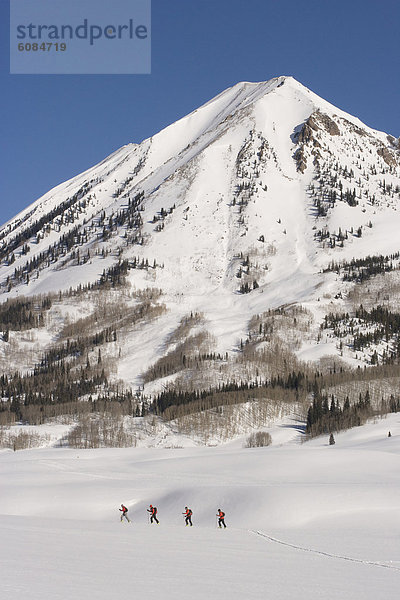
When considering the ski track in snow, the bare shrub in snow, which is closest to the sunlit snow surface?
the ski track in snow

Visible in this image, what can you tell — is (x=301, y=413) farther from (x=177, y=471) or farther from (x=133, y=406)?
(x=177, y=471)

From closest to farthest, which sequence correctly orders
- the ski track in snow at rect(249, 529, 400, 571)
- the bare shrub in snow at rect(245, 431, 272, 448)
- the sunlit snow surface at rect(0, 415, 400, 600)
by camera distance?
the sunlit snow surface at rect(0, 415, 400, 600), the ski track in snow at rect(249, 529, 400, 571), the bare shrub in snow at rect(245, 431, 272, 448)

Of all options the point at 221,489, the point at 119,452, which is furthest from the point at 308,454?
the point at 119,452

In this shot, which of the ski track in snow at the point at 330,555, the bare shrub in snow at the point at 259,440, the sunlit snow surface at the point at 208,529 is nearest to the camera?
the sunlit snow surface at the point at 208,529

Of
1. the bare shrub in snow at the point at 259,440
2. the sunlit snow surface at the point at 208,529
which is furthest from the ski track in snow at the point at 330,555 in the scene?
the bare shrub in snow at the point at 259,440

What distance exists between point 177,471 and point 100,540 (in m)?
50.5

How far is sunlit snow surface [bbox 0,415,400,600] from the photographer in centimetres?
1911

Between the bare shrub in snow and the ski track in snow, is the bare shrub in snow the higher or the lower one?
the lower one

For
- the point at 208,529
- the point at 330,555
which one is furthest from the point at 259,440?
the point at 330,555

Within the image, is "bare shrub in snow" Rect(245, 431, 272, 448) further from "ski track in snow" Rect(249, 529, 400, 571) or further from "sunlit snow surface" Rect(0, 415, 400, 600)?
"ski track in snow" Rect(249, 529, 400, 571)

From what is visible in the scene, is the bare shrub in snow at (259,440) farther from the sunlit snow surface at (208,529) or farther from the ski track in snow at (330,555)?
the ski track in snow at (330,555)

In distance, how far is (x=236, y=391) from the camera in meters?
165

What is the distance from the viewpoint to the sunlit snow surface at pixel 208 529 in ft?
62.7

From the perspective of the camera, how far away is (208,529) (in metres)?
41.5
